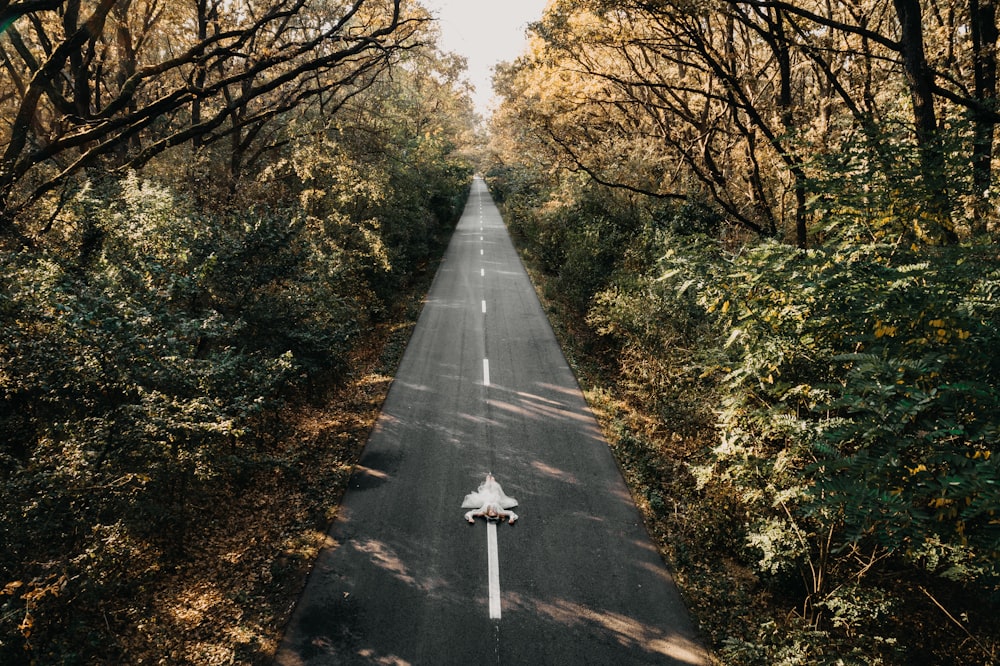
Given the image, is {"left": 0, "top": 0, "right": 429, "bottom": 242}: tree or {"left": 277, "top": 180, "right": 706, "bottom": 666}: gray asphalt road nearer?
{"left": 277, "top": 180, "right": 706, "bottom": 666}: gray asphalt road

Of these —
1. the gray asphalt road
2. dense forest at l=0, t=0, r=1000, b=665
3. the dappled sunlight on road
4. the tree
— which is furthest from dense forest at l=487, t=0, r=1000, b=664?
the tree

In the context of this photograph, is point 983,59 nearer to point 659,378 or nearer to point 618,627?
point 659,378

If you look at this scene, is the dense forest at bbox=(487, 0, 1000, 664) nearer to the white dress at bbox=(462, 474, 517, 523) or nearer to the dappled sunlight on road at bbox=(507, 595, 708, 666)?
the dappled sunlight on road at bbox=(507, 595, 708, 666)

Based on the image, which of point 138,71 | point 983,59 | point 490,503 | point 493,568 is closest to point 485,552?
point 493,568

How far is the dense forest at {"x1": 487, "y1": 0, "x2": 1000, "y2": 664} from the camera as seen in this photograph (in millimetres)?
3619

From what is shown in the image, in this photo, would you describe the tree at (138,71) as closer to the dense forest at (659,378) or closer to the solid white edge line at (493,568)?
the dense forest at (659,378)

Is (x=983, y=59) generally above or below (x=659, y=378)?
above

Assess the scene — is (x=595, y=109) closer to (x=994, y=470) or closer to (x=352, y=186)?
(x=352, y=186)

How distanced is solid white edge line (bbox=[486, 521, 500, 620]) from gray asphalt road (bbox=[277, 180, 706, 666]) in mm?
72

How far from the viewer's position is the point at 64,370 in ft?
18.7

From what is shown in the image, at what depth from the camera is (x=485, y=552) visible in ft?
24.6

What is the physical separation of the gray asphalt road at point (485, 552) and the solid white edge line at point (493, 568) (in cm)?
7

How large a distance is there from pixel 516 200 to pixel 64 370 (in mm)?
33093

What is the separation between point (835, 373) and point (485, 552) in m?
5.36
